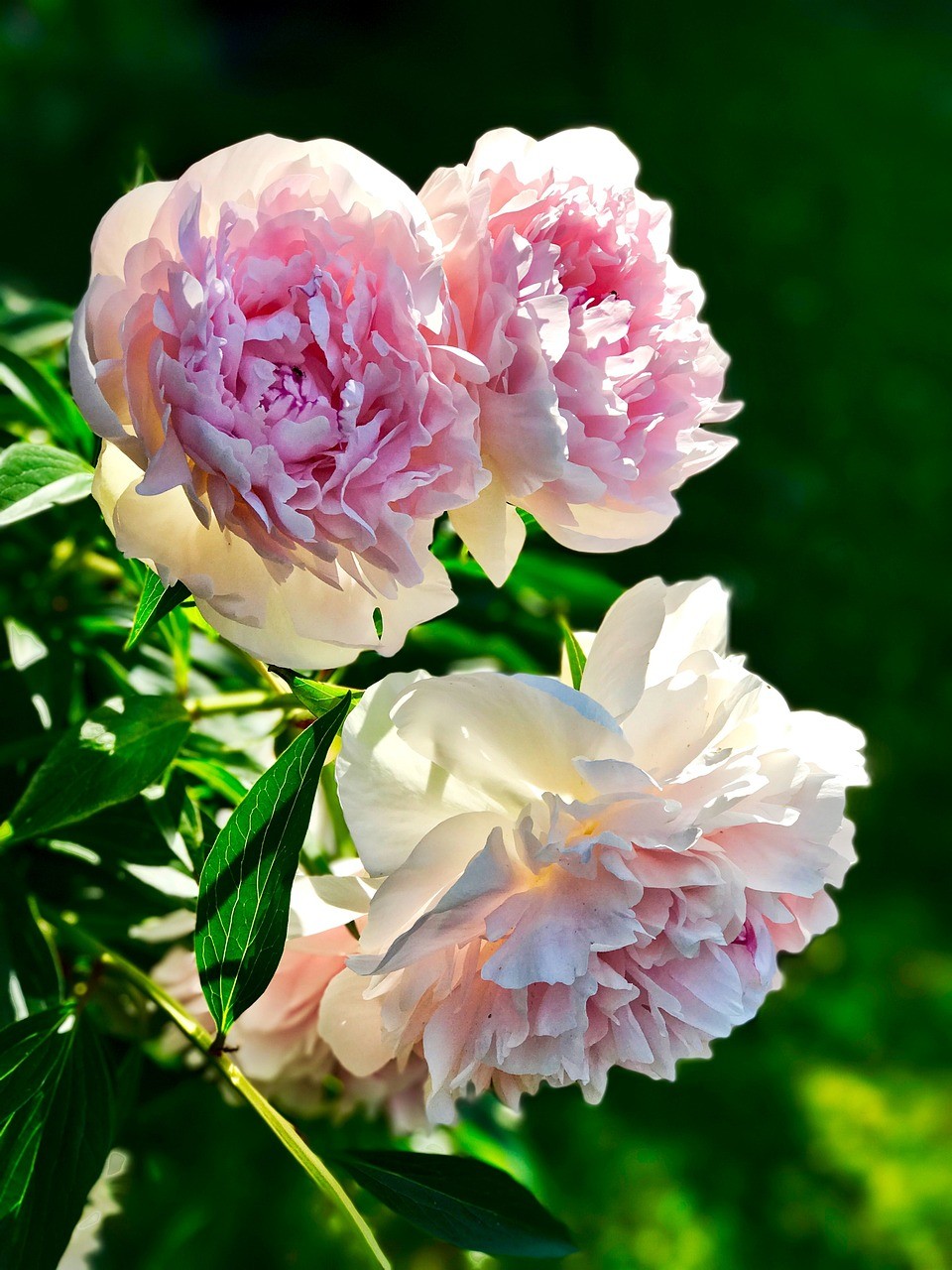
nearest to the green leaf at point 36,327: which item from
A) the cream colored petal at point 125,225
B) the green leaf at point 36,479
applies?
the green leaf at point 36,479

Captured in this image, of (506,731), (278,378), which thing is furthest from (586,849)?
(278,378)

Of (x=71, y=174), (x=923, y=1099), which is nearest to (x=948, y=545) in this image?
(x=923, y=1099)

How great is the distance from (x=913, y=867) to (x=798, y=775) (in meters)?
1.37

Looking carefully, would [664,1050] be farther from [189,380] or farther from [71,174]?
[71,174]

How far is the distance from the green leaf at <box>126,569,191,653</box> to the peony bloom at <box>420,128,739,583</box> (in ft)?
0.25

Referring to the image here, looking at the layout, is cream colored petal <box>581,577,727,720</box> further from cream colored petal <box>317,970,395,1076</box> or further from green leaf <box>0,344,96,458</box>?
green leaf <box>0,344,96,458</box>

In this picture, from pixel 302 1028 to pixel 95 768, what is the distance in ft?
0.42

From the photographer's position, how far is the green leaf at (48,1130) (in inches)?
14.5

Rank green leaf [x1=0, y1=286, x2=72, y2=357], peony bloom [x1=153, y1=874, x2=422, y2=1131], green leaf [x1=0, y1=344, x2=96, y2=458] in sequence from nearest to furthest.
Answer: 1. peony bloom [x1=153, y1=874, x2=422, y2=1131]
2. green leaf [x1=0, y1=344, x2=96, y2=458]
3. green leaf [x1=0, y1=286, x2=72, y2=357]

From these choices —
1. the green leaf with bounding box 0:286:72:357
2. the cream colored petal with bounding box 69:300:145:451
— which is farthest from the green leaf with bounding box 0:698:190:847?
the green leaf with bounding box 0:286:72:357

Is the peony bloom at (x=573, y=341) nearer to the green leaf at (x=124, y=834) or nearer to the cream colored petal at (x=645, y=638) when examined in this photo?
the cream colored petal at (x=645, y=638)

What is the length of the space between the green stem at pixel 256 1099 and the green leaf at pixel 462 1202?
2 centimetres

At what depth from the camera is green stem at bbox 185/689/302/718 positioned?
0.42 meters

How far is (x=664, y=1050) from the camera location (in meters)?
0.36
